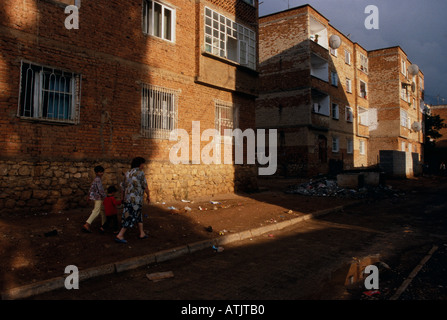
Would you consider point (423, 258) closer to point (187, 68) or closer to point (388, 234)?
point (388, 234)

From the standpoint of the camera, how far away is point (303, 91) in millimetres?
23969

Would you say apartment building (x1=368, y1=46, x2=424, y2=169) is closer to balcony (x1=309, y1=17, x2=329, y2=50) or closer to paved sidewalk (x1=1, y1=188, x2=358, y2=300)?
balcony (x1=309, y1=17, x2=329, y2=50)

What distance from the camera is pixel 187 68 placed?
11.9m

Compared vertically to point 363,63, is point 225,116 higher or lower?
lower

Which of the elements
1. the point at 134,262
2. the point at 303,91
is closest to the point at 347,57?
the point at 303,91

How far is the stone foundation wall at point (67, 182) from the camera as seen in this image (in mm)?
7477

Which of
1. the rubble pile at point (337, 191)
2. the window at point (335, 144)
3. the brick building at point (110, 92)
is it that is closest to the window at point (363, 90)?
the window at point (335, 144)

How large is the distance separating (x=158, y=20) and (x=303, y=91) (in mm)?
15477

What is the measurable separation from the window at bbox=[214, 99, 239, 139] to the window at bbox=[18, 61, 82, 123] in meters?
5.86

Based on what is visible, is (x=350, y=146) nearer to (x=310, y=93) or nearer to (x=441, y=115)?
(x=310, y=93)

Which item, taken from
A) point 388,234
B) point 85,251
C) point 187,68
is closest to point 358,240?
point 388,234

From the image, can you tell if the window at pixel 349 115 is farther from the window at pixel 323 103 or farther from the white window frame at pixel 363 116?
the window at pixel 323 103

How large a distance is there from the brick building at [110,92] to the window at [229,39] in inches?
2.4

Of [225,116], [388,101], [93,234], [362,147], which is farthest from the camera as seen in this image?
[388,101]
